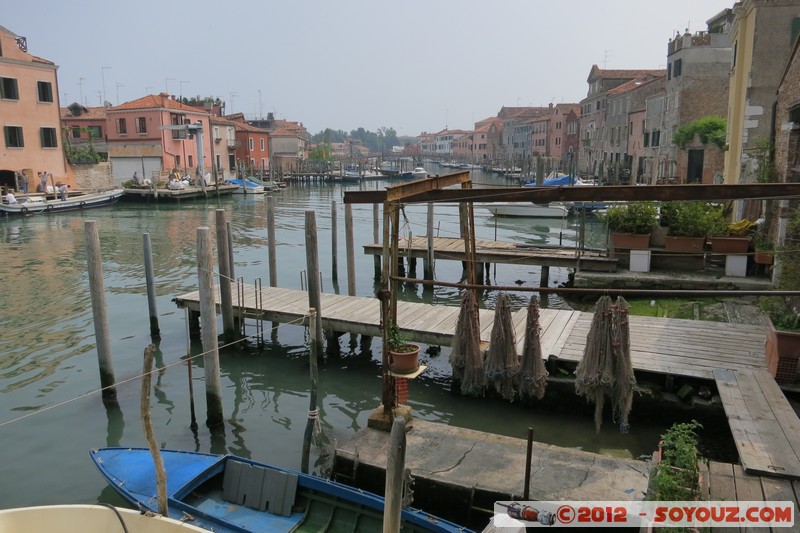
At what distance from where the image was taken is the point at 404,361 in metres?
8.05

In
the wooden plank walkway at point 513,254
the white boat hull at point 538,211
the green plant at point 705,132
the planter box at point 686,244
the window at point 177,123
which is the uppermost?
the window at point 177,123

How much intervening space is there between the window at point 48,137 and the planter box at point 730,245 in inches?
1773

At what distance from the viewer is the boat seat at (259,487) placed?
7.33 m

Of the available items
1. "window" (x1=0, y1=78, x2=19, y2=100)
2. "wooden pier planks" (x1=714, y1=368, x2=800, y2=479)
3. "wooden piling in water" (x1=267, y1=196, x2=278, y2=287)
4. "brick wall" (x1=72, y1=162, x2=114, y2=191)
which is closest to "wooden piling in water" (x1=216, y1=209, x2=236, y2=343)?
"wooden piling in water" (x1=267, y1=196, x2=278, y2=287)

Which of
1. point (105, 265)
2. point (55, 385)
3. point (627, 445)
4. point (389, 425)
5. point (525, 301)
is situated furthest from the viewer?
point (105, 265)

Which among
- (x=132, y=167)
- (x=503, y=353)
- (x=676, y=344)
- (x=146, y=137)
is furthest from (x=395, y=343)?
(x=132, y=167)

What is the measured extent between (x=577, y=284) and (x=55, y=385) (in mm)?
13000

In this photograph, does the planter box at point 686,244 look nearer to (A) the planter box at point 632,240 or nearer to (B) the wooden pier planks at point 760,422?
(A) the planter box at point 632,240

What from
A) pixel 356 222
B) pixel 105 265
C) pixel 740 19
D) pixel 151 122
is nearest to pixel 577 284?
pixel 740 19

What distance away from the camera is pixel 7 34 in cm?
4103

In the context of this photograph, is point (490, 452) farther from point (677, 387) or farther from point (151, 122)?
point (151, 122)

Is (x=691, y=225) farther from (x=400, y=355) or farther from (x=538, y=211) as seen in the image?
Result: (x=538, y=211)

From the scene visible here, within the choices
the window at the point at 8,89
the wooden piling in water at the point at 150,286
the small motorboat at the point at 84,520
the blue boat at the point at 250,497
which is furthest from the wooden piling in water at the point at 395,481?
the window at the point at 8,89

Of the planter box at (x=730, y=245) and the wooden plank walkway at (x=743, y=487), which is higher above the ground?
the planter box at (x=730, y=245)
